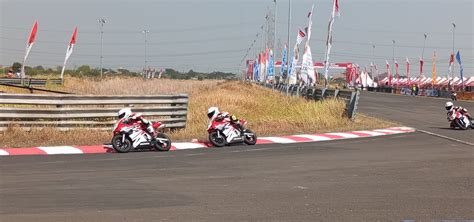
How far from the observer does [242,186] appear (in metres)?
8.81

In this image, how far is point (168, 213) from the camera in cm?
685

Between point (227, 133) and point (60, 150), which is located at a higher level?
point (227, 133)

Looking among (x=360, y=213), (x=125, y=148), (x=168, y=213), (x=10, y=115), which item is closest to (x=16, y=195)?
(x=168, y=213)

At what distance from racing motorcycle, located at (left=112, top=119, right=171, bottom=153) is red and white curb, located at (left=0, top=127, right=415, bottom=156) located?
42cm

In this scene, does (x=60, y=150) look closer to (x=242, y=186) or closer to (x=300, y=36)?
(x=242, y=186)

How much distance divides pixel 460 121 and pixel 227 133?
10945mm

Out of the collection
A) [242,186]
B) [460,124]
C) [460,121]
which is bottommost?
[242,186]

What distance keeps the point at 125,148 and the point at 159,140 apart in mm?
827

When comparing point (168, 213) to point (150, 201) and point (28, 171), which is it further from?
point (28, 171)

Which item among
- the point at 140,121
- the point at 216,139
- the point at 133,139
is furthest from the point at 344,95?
the point at 133,139

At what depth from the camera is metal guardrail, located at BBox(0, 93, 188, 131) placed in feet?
48.7

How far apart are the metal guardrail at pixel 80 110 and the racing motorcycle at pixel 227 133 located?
8.85 ft

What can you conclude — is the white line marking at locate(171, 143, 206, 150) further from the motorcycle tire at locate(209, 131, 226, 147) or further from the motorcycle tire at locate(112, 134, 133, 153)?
the motorcycle tire at locate(112, 134, 133, 153)

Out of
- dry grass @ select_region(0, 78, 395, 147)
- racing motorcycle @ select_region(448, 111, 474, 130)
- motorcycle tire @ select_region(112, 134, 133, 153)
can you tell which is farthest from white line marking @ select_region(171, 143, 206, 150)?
racing motorcycle @ select_region(448, 111, 474, 130)
